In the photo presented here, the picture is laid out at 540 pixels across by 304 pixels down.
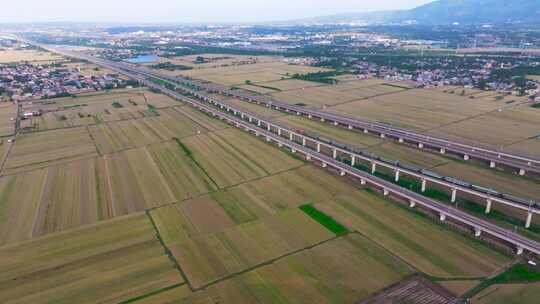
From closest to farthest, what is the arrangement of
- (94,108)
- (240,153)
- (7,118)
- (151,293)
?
1. (151,293)
2. (240,153)
3. (7,118)
4. (94,108)

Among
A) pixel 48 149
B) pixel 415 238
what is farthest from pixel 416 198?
pixel 48 149

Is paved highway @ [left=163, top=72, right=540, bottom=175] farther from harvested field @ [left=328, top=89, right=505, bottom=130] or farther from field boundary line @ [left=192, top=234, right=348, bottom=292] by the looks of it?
field boundary line @ [left=192, top=234, right=348, bottom=292]

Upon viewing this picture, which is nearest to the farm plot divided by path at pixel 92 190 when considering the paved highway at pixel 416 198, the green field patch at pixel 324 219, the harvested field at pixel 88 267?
the harvested field at pixel 88 267

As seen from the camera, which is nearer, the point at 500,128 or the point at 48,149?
the point at 48,149

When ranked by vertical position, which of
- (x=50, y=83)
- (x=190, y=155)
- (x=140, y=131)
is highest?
(x=50, y=83)

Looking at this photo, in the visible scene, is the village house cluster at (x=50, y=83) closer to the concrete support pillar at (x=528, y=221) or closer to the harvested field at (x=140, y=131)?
the harvested field at (x=140, y=131)

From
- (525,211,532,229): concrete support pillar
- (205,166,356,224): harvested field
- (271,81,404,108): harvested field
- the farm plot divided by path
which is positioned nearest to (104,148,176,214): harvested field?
the farm plot divided by path

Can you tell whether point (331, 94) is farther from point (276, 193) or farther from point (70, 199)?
point (70, 199)
